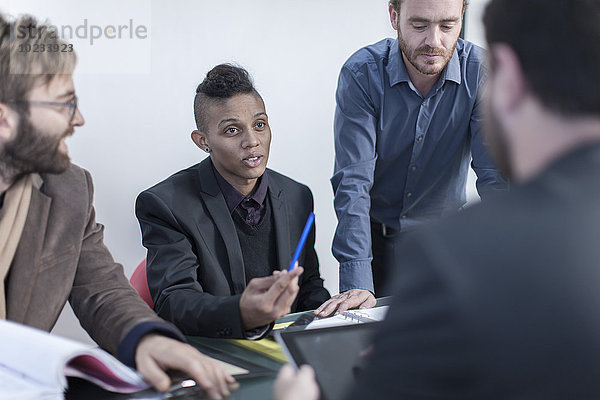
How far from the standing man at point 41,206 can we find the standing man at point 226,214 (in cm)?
28

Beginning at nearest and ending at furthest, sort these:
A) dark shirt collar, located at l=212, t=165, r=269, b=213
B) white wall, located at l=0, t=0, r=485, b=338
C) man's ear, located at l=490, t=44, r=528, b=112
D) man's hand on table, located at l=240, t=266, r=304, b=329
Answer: man's ear, located at l=490, t=44, r=528, b=112 < man's hand on table, located at l=240, t=266, r=304, b=329 < dark shirt collar, located at l=212, t=165, r=269, b=213 < white wall, located at l=0, t=0, r=485, b=338

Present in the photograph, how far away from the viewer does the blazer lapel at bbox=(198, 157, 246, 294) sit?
1.80 metres

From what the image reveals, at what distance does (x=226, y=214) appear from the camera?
184 centimetres

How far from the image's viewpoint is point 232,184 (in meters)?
1.94

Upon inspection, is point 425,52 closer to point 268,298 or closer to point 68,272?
point 268,298

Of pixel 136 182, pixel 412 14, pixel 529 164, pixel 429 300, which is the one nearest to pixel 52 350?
pixel 429 300

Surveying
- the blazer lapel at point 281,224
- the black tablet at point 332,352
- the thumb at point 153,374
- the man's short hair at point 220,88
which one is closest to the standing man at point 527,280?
the black tablet at point 332,352

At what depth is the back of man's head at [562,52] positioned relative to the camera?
65 cm

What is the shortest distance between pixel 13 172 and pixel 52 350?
51 cm

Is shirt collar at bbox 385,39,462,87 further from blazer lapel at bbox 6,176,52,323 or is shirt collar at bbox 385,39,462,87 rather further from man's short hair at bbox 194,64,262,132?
blazer lapel at bbox 6,176,52,323

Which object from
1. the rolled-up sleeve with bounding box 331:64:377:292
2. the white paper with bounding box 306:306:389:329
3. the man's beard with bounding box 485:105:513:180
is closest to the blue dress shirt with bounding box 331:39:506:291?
the rolled-up sleeve with bounding box 331:64:377:292

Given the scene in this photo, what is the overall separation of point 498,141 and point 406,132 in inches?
55.6

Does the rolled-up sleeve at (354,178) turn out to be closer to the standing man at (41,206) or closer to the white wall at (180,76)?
the standing man at (41,206)

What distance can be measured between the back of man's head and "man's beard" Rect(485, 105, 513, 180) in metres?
0.07
